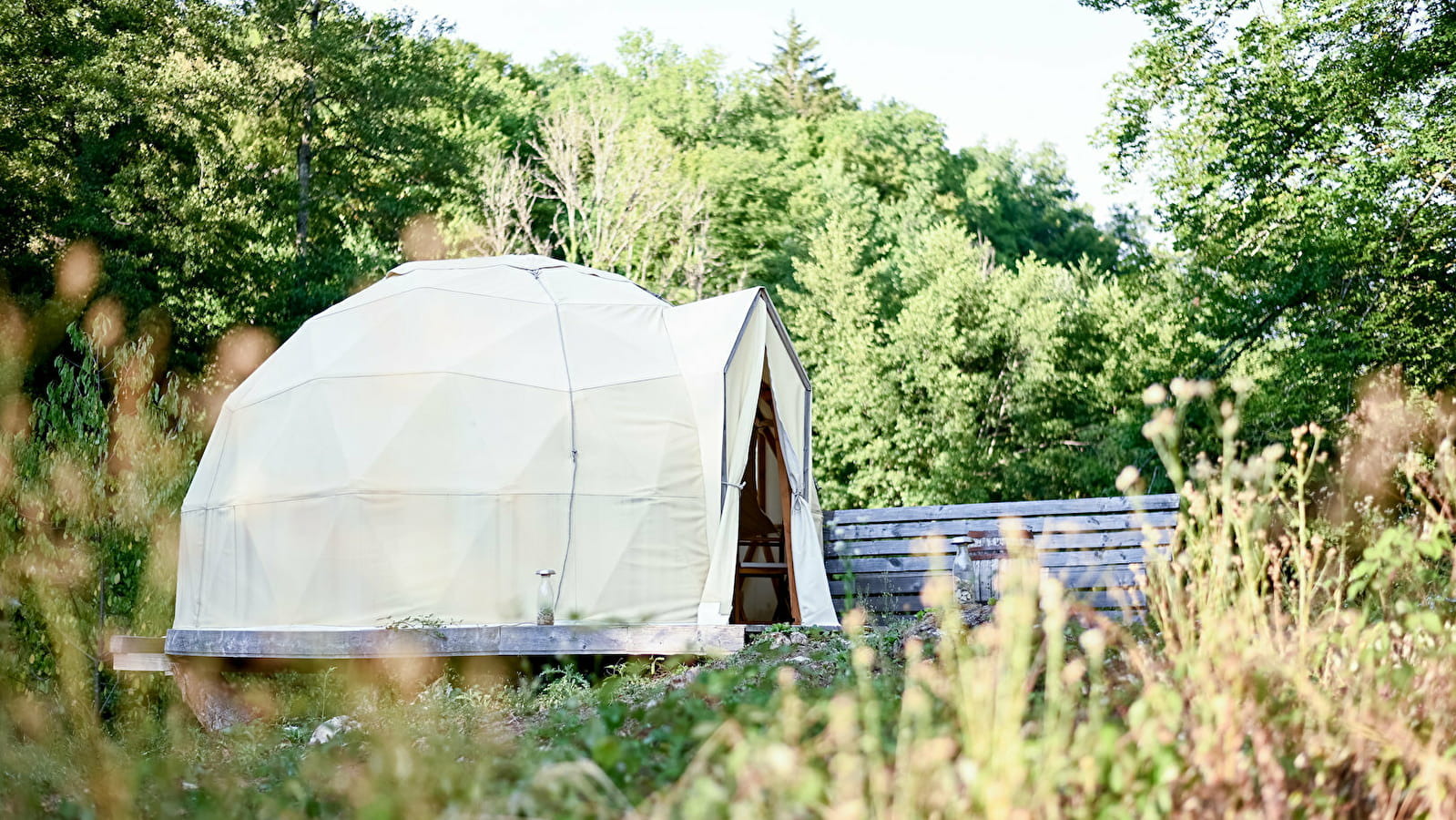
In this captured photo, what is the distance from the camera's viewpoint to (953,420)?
21734mm

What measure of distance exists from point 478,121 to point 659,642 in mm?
23714

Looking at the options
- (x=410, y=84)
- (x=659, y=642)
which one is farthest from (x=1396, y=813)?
(x=410, y=84)

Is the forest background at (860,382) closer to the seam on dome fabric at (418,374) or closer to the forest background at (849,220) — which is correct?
the forest background at (849,220)

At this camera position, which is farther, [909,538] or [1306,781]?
[909,538]

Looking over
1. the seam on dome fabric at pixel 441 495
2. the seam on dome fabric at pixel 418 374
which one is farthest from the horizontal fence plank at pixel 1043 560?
the seam on dome fabric at pixel 418 374

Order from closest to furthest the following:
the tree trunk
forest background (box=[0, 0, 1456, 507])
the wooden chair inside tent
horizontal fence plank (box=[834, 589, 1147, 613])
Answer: horizontal fence plank (box=[834, 589, 1147, 613]), the wooden chair inside tent, forest background (box=[0, 0, 1456, 507]), the tree trunk

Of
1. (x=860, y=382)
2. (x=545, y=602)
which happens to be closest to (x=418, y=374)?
(x=545, y=602)

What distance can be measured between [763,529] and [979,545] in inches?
126

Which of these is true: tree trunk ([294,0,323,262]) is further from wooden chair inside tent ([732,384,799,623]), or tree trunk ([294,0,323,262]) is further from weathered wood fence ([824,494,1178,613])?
weathered wood fence ([824,494,1178,613])

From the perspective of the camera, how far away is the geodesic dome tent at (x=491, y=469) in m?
9.49

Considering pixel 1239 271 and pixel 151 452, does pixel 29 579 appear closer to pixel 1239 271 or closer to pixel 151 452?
pixel 151 452

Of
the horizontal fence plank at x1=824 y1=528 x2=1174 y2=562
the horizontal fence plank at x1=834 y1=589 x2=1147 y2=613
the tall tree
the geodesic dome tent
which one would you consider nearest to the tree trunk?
the geodesic dome tent

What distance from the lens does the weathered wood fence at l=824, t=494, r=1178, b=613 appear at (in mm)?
9852

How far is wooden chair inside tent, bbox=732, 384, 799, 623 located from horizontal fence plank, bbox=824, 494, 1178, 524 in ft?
2.00
